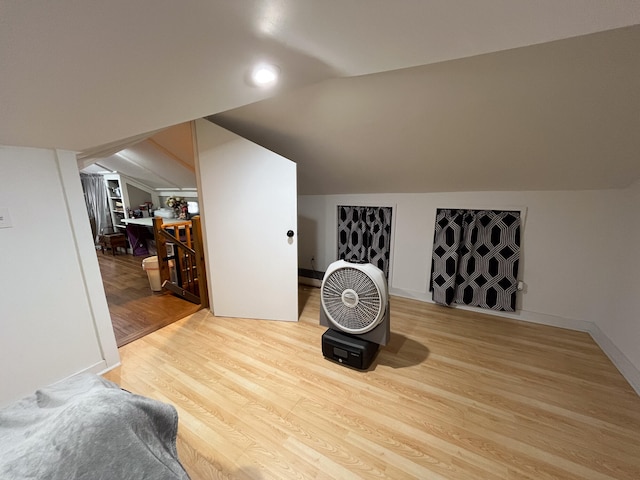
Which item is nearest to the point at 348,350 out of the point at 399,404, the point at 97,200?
the point at 399,404

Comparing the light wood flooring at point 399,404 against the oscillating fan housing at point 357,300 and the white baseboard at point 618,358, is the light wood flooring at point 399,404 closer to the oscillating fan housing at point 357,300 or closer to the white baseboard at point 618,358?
the white baseboard at point 618,358

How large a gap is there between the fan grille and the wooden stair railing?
1616 millimetres

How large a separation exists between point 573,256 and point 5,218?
13.3 ft

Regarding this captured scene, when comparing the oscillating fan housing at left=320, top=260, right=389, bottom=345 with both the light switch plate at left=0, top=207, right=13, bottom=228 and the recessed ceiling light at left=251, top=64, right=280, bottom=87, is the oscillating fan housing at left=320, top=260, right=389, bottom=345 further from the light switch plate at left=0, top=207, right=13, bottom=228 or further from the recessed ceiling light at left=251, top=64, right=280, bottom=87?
the light switch plate at left=0, top=207, right=13, bottom=228

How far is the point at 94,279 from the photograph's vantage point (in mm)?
1639

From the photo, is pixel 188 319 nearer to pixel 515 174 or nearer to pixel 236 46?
pixel 236 46

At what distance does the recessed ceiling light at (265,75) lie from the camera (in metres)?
1.09

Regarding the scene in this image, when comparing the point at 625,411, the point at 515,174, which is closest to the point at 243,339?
the point at 625,411

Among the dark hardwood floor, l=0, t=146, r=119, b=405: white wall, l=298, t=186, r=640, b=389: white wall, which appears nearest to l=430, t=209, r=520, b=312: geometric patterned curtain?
l=298, t=186, r=640, b=389: white wall

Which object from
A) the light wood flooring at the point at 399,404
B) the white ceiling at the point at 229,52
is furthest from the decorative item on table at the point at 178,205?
the white ceiling at the point at 229,52

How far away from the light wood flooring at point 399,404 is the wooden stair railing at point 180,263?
2.05 ft

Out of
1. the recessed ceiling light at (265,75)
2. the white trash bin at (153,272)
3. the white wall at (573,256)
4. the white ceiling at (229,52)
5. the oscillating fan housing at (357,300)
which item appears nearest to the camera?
the white ceiling at (229,52)

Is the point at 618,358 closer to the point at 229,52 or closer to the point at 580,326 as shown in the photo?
the point at 580,326

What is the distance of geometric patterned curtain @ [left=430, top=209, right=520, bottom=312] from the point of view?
7.69 feet
